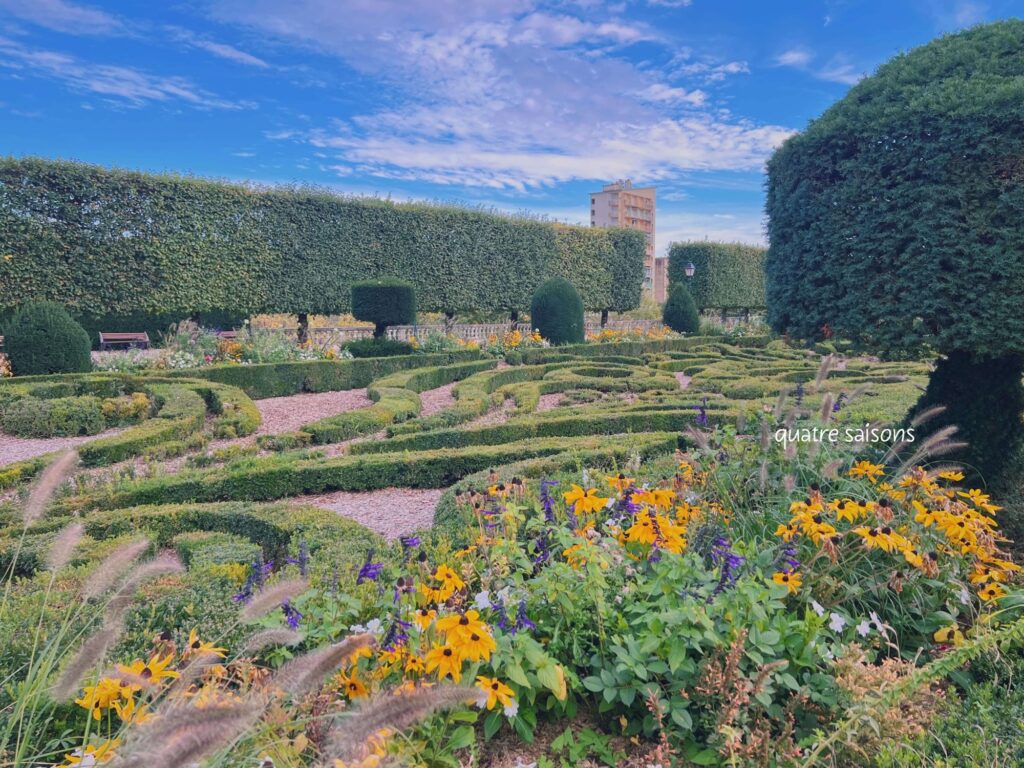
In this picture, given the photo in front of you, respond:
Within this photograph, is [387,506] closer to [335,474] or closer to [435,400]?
[335,474]

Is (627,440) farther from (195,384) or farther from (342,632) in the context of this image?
(195,384)

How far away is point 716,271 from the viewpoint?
25.6 meters

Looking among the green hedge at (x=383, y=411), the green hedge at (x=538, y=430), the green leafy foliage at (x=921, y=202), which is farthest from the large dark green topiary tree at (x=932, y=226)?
the green hedge at (x=383, y=411)

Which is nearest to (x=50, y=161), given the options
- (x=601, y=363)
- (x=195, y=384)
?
(x=195, y=384)

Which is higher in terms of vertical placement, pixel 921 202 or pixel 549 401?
pixel 921 202

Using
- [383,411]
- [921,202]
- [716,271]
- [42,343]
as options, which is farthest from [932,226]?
[716,271]

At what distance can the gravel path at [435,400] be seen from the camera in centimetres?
884

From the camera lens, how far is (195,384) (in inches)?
358

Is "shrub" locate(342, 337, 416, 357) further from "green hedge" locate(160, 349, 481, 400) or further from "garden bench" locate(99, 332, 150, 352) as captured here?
"garden bench" locate(99, 332, 150, 352)

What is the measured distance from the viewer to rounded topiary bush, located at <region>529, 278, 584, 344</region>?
16.7 metres

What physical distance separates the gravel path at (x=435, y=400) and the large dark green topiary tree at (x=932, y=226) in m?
5.18

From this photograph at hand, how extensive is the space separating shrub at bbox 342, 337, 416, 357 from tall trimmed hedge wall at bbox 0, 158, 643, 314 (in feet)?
10.9

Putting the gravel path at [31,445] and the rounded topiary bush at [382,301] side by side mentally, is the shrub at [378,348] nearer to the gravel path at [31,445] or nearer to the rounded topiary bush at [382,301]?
the rounded topiary bush at [382,301]

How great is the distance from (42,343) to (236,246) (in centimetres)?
576
